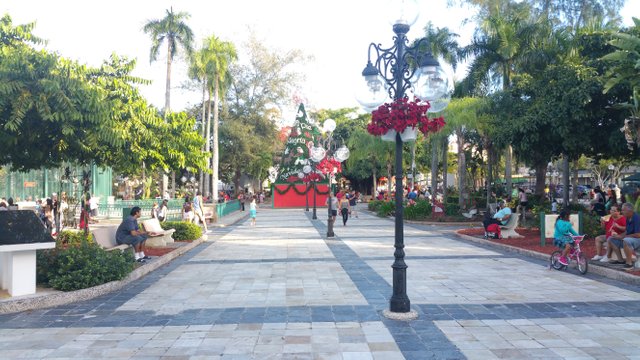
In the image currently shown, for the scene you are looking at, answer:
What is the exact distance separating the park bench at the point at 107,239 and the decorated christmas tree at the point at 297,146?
3164 cm

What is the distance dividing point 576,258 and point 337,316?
5.97 meters

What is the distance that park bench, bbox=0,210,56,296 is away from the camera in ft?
24.1

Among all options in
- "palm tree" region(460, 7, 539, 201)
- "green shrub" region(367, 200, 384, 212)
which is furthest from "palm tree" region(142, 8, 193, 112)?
"palm tree" region(460, 7, 539, 201)

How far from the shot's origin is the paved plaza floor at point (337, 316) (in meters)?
Answer: 5.41

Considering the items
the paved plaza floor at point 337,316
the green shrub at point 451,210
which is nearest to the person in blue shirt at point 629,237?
the paved plaza floor at point 337,316

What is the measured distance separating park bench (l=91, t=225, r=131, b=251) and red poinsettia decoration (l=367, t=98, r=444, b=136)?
6865 millimetres

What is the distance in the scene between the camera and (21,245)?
7.31 meters

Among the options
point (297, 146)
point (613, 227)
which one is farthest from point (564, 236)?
point (297, 146)

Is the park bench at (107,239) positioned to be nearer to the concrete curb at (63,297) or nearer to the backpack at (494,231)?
the concrete curb at (63,297)

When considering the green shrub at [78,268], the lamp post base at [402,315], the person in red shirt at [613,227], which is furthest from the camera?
the person in red shirt at [613,227]

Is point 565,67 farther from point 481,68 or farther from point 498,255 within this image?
point 481,68

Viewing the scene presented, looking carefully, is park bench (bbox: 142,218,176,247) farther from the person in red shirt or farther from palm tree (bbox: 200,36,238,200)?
palm tree (bbox: 200,36,238,200)

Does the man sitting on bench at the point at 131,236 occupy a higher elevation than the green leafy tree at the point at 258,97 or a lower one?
lower

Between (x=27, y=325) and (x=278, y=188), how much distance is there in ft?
123
